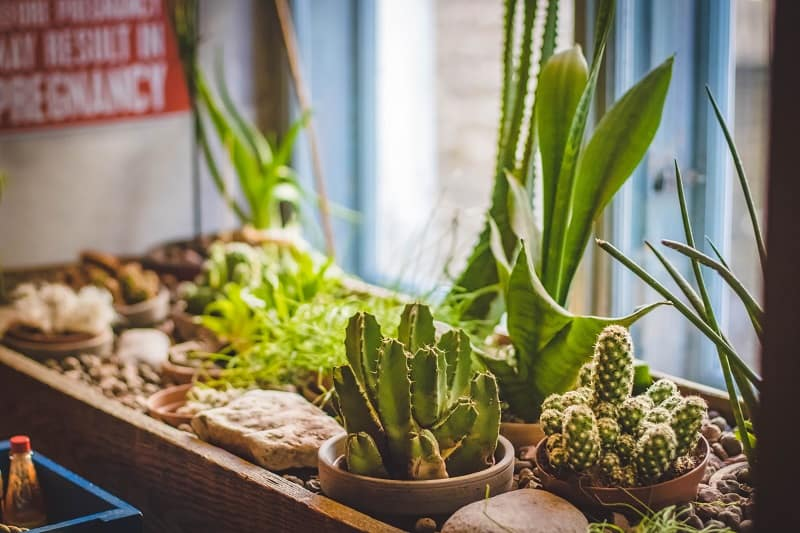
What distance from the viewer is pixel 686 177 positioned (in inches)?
136

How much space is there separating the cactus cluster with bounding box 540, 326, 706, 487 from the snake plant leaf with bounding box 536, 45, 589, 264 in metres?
0.48

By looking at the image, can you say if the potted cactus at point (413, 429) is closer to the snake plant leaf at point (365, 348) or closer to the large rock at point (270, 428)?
the snake plant leaf at point (365, 348)

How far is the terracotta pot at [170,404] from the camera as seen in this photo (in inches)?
96.3

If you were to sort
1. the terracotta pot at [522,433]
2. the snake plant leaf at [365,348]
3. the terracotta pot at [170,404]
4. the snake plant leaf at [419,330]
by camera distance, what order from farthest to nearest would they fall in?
the terracotta pot at [170,404]
the terracotta pot at [522,433]
the snake plant leaf at [419,330]
the snake plant leaf at [365,348]

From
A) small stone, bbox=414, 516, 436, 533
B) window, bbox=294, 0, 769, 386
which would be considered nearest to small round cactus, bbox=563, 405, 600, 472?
small stone, bbox=414, 516, 436, 533

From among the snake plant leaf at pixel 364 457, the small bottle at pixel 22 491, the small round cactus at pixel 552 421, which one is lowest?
the small bottle at pixel 22 491

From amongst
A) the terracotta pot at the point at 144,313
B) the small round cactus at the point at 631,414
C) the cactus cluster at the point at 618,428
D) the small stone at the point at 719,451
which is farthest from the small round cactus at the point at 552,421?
the terracotta pot at the point at 144,313

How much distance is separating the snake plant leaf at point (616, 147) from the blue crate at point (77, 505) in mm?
1035

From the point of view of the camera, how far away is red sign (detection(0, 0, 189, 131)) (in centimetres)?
407

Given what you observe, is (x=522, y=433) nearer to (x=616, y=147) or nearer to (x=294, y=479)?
(x=294, y=479)

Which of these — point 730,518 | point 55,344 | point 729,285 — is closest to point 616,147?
point 729,285

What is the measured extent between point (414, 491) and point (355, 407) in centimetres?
19

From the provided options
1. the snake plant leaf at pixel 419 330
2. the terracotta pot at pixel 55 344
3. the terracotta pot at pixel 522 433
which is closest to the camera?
the snake plant leaf at pixel 419 330

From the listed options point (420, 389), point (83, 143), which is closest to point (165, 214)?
point (83, 143)
